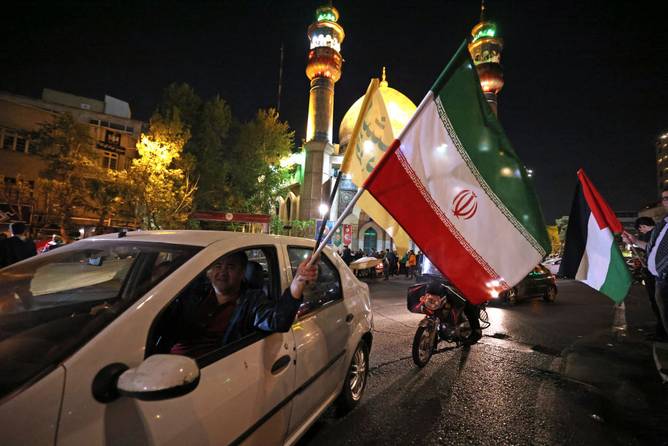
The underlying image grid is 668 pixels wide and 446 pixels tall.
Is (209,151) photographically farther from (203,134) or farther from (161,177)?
(161,177)

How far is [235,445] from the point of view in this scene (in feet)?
5.98

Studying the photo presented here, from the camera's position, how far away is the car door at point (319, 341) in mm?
2449

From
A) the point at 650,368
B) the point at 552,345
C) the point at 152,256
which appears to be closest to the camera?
the point at 152,256

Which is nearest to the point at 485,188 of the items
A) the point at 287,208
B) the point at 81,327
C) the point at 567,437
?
the point at 567,437

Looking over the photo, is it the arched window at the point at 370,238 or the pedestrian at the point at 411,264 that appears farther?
the arched window at the point at 370,238

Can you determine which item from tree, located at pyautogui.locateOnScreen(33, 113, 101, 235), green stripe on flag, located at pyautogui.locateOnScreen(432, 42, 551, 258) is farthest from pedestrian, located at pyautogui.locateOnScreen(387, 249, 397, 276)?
tree, located at pyautogui.locateOnScreen(33, 113, 101, 235)

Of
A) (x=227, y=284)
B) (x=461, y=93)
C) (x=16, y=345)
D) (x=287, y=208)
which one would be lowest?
(x=16, y=345)

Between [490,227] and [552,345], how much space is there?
4791 millimetres

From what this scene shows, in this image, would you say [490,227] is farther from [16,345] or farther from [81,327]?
[16,345]

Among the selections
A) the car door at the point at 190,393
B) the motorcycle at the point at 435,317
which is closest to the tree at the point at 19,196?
the motorcycle at the point at 435,317

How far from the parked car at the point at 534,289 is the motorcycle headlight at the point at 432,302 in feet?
21.3

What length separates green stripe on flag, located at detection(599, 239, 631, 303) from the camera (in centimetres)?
391

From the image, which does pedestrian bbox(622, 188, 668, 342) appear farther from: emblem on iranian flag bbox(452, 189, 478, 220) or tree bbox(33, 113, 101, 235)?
tree bbox(33, 113, 101, 235)

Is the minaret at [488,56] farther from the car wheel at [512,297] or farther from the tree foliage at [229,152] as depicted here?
the car wheel at [512,297]
